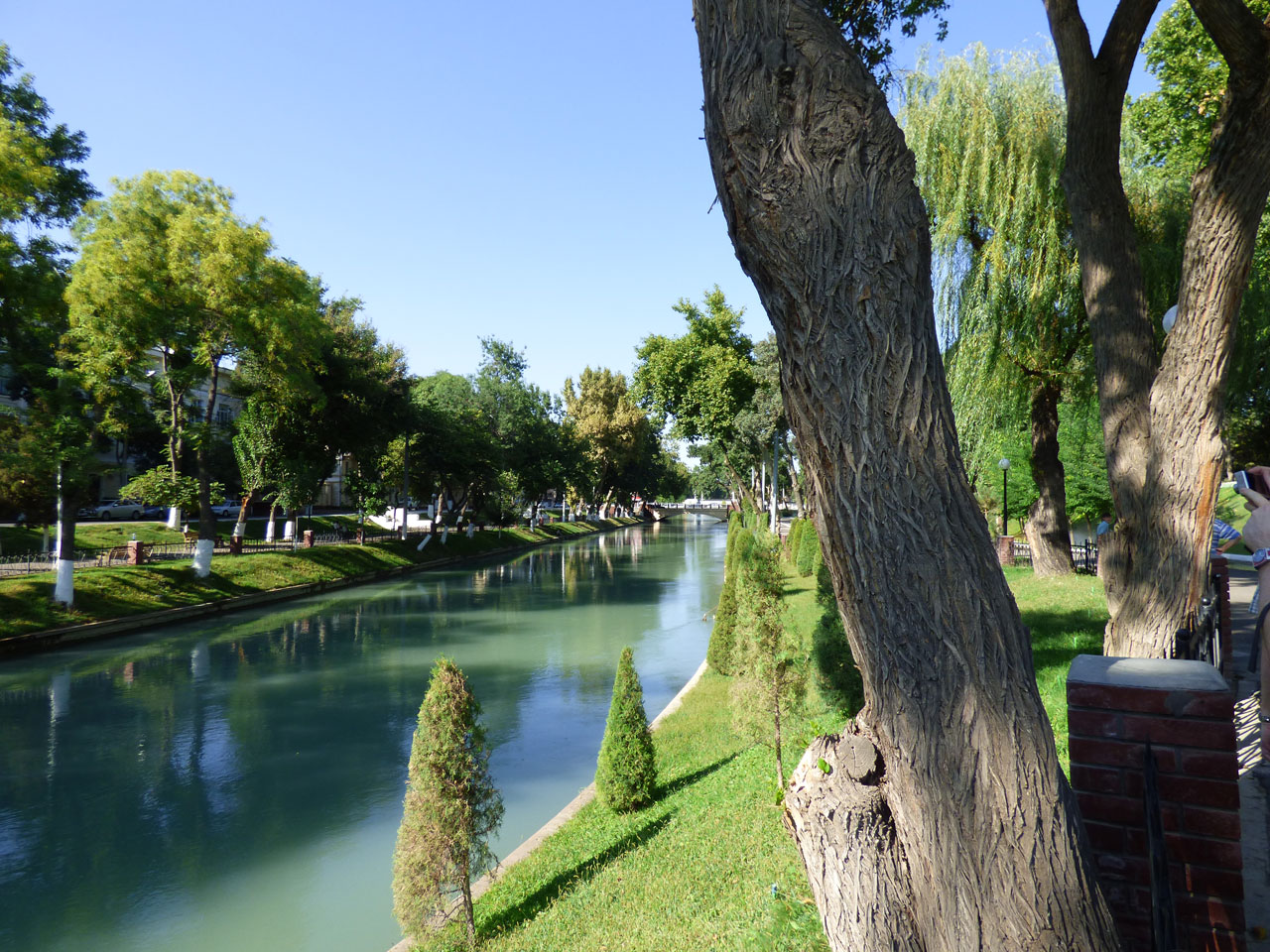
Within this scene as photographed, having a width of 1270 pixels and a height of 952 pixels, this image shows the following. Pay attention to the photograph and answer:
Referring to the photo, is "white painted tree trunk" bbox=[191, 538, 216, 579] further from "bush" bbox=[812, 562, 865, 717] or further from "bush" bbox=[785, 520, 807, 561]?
"bush" bbox=[812, 562, 865, 717]

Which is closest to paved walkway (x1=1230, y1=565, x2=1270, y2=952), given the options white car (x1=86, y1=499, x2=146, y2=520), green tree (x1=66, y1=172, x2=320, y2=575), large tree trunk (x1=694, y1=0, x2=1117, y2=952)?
large tree trunk (x1=694, y1=0, x2=1117, y2=952)

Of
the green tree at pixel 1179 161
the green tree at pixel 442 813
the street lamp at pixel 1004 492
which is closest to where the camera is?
the green tree at pixel 442 813

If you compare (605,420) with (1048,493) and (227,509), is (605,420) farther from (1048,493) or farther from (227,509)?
(1048,493)

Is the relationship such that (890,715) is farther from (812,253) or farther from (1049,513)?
(1049,513)

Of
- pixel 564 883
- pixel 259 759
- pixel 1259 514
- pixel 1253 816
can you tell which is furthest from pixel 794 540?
pixel 1253 816

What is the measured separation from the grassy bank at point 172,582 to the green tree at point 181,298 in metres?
0.96

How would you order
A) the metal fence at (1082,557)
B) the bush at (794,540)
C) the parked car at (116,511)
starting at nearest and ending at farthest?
the metal fence at (1082,557) → the bush at (794,540) → the parked car at (116,511)

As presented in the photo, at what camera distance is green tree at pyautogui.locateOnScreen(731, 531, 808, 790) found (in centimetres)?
807

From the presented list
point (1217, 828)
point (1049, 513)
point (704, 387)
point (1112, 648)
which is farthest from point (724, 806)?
point (704, 387)

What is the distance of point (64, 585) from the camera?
18203 millimetres

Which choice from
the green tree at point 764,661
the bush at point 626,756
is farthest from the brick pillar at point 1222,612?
the bush at point 626,756

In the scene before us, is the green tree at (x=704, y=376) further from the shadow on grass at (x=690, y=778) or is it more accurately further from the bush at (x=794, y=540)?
the shadow on grass at (x=690, y=778)

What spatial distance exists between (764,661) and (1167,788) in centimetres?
583

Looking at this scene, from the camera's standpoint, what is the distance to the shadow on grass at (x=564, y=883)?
599 cm
